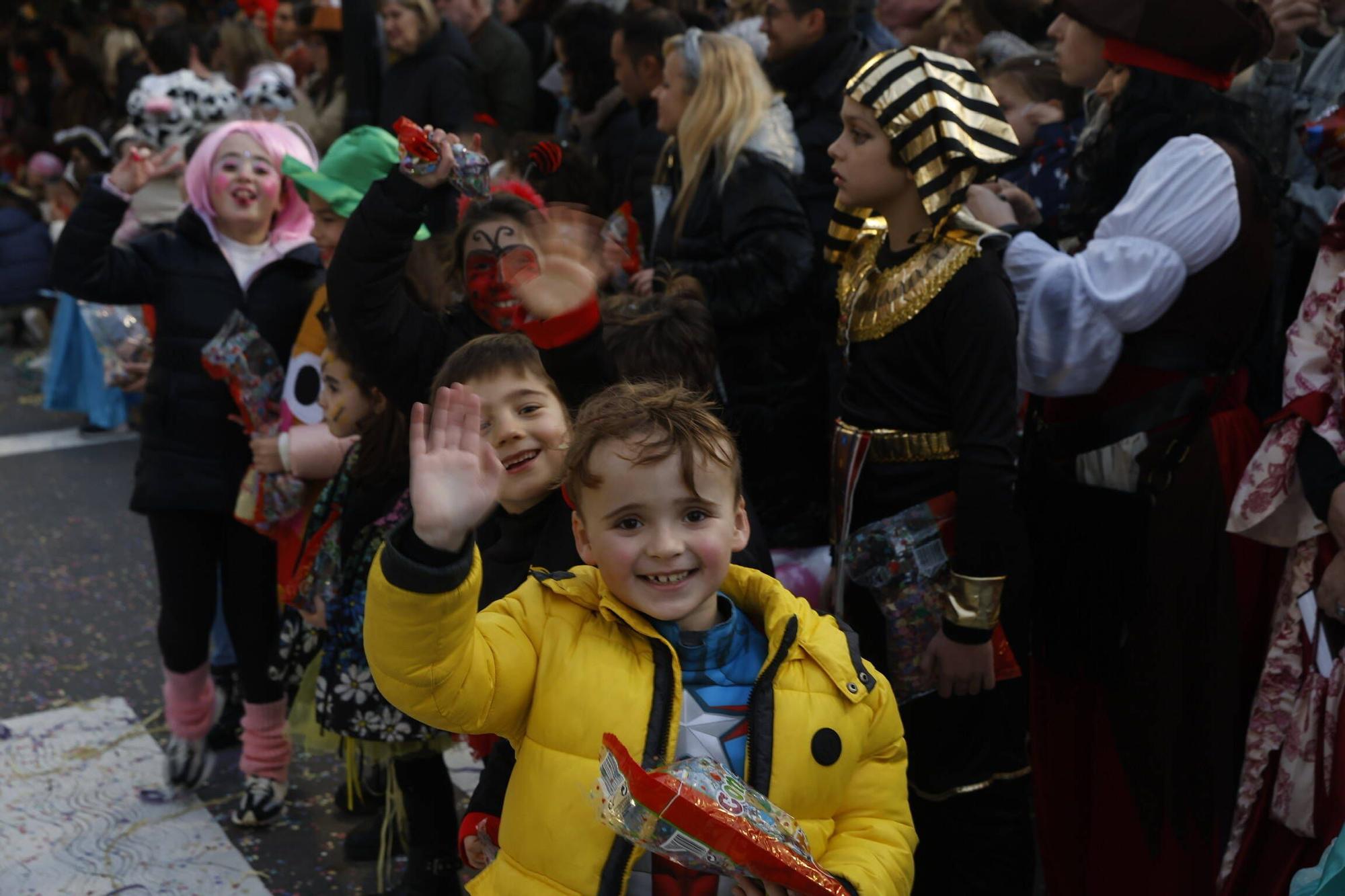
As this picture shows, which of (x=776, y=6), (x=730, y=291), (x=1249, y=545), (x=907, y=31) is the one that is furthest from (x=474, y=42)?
(x=1249, y=545)

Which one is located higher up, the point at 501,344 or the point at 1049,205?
the point at 1049,205

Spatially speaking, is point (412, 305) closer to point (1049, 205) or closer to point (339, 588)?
point (339, 588)

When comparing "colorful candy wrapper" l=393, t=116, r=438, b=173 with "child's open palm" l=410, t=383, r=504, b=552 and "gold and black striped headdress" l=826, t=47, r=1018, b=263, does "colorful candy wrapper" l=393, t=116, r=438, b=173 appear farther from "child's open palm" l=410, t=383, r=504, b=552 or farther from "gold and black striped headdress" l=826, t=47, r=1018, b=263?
"child's open palm" l=410, t=383, r=504, b=552

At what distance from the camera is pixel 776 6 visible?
4.34 m

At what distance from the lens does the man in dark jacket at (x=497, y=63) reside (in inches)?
263

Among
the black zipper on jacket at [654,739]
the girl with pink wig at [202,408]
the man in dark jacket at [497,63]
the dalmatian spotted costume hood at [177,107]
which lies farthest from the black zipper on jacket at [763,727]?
the man in dark jacket at [497,63]

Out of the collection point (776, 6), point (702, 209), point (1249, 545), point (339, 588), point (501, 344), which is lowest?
point (339, 588)

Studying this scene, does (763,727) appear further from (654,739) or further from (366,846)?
(366,846)

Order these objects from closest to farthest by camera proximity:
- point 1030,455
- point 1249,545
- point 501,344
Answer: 1. point 501,344
2. point 1249,545
3. point 1030,455

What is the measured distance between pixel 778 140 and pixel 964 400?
1.73m

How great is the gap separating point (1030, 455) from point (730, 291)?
1.14m

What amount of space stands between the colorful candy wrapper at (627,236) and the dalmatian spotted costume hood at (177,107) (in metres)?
2.26

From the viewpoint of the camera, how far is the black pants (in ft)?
12.2

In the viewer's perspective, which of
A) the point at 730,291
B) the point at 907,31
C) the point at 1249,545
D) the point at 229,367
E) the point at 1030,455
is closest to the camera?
the point at 1249,545
